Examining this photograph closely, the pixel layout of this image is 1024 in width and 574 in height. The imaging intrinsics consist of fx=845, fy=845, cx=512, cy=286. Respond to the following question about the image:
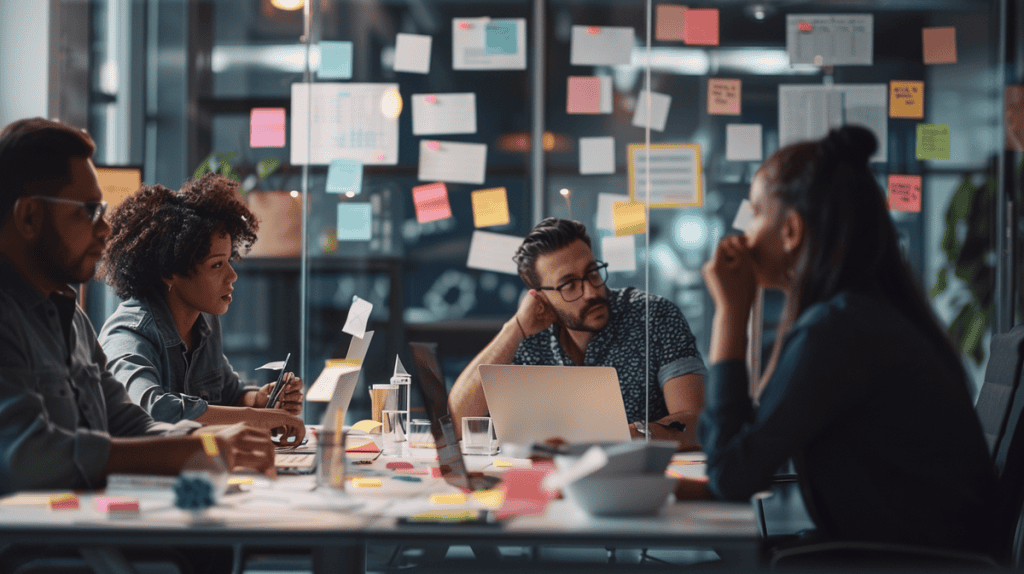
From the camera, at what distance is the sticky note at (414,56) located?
3662mm

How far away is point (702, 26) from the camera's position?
361 cm

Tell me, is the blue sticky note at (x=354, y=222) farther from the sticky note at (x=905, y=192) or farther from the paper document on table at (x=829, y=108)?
the sticky note at (x=905, y=192)

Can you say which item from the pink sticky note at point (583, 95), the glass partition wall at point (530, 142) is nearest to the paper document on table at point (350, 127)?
the glass partition wall at point (530, 142)

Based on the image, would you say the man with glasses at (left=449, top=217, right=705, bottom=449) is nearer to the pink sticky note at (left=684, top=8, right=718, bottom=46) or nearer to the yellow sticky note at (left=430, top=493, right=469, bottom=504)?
the yellow sticky note at (left=430, top=493, right=469, bottom=504)

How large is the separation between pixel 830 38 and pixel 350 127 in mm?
2081

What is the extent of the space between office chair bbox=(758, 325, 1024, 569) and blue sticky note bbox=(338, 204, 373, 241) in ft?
8.35

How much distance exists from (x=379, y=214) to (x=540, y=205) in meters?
0.70

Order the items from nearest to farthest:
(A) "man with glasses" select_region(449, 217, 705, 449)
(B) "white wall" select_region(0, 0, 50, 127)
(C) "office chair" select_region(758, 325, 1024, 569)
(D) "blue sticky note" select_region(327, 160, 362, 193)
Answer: (C) "office chair" select_region(758, 325, 1024, 569) < (A) "man with glasses" select_region(449, 217, 705, 449) < (B) "white wall" select_region(0, 0, 50, 127) < (D) "blue sticky note" select_region(327, 160, 362, 193)

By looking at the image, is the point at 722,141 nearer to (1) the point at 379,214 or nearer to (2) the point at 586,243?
(2) the point at 586,243

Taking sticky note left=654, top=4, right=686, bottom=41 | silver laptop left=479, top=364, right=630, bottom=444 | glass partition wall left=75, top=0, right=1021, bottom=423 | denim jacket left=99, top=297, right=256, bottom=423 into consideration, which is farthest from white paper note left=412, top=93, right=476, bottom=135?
silver laptop left=479, top=364, right=630, bottom=444

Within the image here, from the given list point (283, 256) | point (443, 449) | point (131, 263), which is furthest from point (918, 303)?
point (283, 256)

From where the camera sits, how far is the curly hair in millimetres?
Result: 2246

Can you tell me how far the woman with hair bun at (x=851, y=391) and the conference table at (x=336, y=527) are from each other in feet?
0.41

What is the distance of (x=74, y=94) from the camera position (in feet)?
12.2
